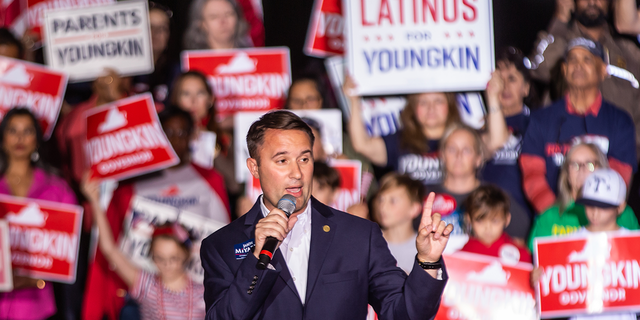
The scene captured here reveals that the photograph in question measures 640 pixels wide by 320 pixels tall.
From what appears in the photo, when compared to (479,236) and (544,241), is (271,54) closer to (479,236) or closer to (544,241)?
(479,236)

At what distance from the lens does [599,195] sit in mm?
3680

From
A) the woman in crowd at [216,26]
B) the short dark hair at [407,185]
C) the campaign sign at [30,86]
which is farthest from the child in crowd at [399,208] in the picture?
the campaign sign at [30,86]

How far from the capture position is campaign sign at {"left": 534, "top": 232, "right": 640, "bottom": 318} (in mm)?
3660

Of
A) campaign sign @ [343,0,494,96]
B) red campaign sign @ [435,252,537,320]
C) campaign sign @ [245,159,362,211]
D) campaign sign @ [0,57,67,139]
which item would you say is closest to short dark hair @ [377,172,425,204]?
campaign sign @ [245,159,362,211]

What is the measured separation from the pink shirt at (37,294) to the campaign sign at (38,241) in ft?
0.37

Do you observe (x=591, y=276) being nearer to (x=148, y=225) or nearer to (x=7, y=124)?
(x=148, y=225)

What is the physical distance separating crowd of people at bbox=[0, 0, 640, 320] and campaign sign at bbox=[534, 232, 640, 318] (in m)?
0.14

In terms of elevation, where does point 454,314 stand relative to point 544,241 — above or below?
below

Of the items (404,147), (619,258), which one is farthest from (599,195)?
(404,147)

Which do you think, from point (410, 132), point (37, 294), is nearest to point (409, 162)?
point (410, 132)

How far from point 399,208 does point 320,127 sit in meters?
→ 0.75

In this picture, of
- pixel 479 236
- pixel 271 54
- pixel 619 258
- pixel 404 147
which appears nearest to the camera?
pixel 619 258

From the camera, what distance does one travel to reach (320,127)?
447 centimetres

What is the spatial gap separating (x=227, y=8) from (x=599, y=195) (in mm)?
2851
